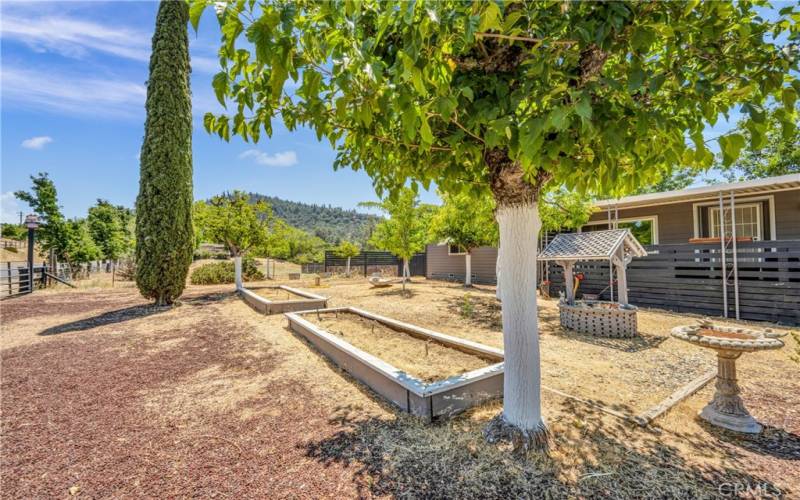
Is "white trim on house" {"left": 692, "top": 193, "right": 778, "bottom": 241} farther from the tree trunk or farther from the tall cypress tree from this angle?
the tall cypress tree

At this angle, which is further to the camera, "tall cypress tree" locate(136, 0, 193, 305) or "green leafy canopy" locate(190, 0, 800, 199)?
"tall cypress tree" locate(136, 0, 193, 305)

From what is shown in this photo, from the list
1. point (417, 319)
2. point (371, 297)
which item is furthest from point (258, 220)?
point (417, 319)

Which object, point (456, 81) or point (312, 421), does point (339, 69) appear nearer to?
point (456, 81)

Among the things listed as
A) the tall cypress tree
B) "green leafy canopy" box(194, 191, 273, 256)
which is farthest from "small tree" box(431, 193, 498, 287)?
the tall cypress tree

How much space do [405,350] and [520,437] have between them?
7.87 ft

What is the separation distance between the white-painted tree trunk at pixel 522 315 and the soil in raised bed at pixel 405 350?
4.02 feet

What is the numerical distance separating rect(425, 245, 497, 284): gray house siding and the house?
13.7 feet

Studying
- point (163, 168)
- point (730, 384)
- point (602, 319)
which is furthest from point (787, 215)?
point (163, 168)

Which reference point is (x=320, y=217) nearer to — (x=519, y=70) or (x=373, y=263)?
(x=373, y=263)

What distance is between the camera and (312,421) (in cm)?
299

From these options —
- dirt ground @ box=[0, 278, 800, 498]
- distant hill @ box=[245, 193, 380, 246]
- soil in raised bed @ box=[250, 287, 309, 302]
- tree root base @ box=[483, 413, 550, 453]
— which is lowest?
dirt ground @ box=[0, 278, 800, 498]

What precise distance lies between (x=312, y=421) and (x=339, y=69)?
2.90m

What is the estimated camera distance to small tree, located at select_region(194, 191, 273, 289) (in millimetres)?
12227

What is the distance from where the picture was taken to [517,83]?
207 cm
